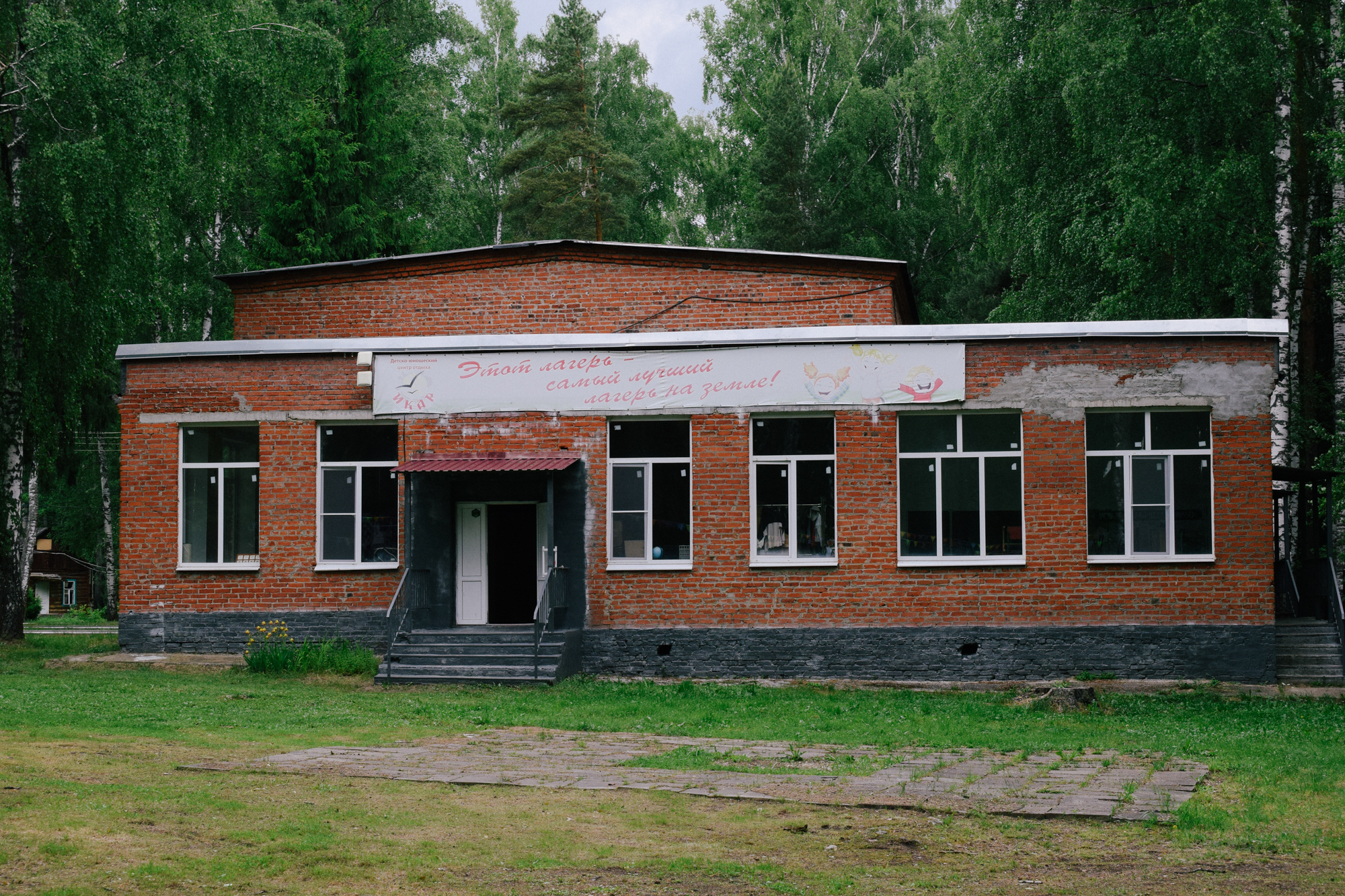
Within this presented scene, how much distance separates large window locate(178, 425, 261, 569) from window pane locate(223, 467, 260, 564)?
0.03 ft

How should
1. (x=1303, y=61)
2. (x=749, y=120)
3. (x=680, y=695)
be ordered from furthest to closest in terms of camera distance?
(x=749, y=120) < (x=1303, y=61) < (x=680, y=695)

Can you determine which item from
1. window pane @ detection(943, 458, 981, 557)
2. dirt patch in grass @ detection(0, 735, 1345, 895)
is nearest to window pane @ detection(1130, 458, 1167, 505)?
window pane @ detection(943, 458, 981, 557)

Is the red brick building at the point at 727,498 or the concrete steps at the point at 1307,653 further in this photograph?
the red brick building at the point at 727,498

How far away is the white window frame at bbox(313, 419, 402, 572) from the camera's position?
18.9 m

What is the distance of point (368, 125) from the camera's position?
3234 centimetres

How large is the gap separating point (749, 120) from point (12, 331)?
29365 mm

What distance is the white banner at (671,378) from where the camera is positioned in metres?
18.0

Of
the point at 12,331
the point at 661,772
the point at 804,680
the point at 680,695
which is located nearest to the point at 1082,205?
the point at 804,680

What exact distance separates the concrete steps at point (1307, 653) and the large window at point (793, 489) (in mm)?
6529

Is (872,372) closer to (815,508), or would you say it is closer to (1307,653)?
(815,508)

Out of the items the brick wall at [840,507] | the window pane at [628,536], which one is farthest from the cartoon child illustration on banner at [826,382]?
the window pane at [628,536]

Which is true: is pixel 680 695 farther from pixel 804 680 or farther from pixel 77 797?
pixel 77 797

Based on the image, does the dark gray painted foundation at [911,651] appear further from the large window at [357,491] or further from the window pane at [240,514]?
the window pane at [240,514]

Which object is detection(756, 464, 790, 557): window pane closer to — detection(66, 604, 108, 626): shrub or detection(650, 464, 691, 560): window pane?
detection(650, 464, 691, 560): window pane
